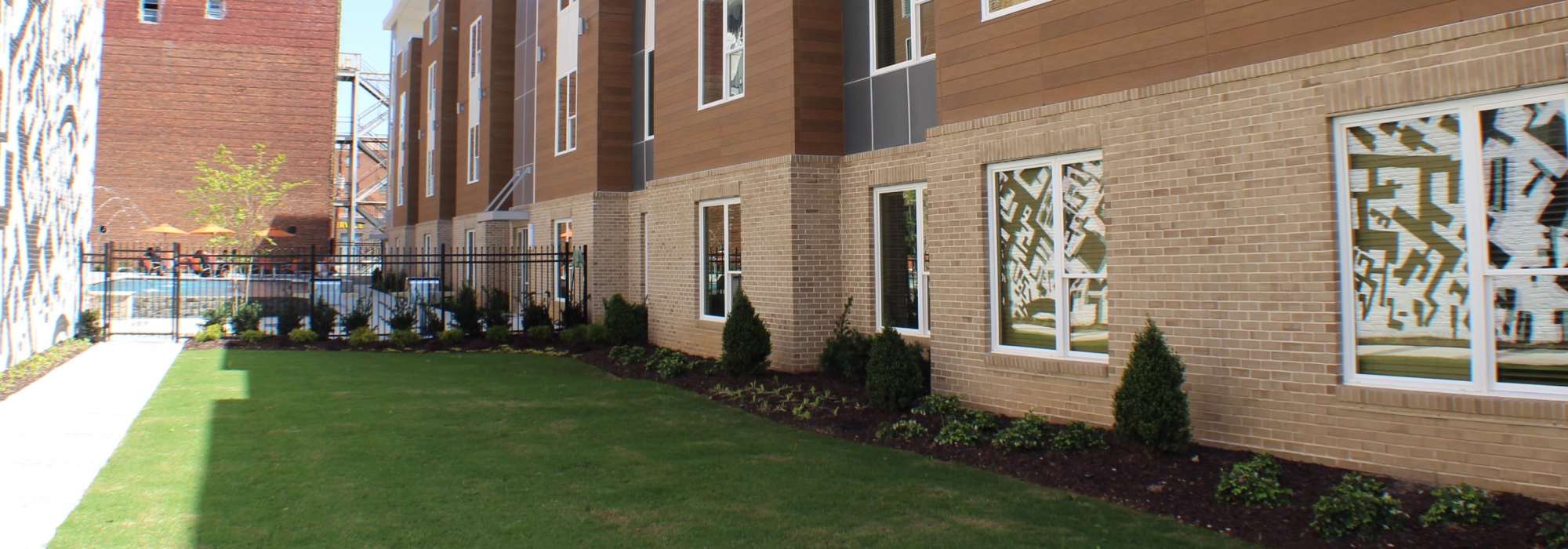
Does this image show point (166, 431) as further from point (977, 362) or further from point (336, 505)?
point (977, 362)

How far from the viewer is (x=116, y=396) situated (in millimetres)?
10805

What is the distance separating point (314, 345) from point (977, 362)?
1349 cm

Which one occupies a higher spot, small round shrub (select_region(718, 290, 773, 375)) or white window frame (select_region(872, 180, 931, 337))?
white window frame (select_region(872, 180, 931, 337))

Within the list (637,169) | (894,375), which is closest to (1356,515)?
(894,375)

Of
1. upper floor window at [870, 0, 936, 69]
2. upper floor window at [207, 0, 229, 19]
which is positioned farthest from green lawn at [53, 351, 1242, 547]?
upper floor window at [207, 0, 229, 19]

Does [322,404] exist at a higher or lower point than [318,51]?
lower

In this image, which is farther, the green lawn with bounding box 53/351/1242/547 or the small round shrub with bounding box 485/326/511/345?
the small round shrub with bounding box 485/326/511/345

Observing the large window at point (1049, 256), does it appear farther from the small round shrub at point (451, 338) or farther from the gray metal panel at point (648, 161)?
the small round shrub at point (451, 338)

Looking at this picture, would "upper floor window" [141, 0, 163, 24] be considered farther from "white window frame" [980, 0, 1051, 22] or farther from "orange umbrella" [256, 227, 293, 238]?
"white window frame" [980, 0, 1051, 22]

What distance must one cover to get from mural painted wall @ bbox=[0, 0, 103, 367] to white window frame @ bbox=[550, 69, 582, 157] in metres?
8.81

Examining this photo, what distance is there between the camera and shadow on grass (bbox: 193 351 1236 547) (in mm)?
5590

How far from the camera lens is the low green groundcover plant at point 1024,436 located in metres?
7.59

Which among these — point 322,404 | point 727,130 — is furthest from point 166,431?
point 727,130

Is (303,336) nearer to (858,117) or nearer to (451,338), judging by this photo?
(451,338)
